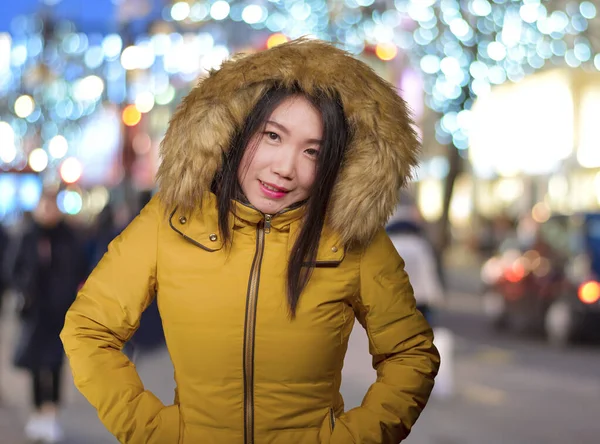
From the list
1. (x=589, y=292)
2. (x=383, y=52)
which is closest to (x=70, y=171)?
(x=383, y=52)

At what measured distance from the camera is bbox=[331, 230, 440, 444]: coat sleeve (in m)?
2.71

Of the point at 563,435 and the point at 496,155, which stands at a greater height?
the point at 496,155

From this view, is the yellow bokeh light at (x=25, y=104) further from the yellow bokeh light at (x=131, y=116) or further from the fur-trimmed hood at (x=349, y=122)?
the fur-trimmed hood at (x=349, y=122)

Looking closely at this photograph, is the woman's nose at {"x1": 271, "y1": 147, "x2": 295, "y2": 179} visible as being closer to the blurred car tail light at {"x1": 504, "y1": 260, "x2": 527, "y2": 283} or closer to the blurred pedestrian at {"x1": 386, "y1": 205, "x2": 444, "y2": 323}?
the blurred pedestrian at {"x1": 386, "y1": 205, "x2": 444, "y2": 323}

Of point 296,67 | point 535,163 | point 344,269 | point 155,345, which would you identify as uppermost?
point 535,163

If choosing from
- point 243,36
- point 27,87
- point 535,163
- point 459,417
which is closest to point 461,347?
point 459,417

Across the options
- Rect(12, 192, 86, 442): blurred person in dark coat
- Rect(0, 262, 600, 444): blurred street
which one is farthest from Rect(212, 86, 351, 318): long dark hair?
Rect(12, 192, 86, 442): blurred person in dark coat

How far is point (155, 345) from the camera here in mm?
8023

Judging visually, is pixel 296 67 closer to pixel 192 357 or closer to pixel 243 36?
pixel 192 357

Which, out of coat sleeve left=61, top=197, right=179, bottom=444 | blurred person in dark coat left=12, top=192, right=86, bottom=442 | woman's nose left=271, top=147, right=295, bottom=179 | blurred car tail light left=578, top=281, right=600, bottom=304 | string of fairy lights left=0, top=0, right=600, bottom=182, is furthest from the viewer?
string of fairy lights left=0, top=0, right=600, bottom=182

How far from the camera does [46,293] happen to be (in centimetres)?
762

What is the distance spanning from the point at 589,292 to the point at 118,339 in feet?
34.3

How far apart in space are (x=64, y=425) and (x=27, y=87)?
43.3 meters

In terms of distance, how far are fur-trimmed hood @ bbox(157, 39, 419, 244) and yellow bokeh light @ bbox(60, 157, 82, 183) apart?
24096 millimetres
